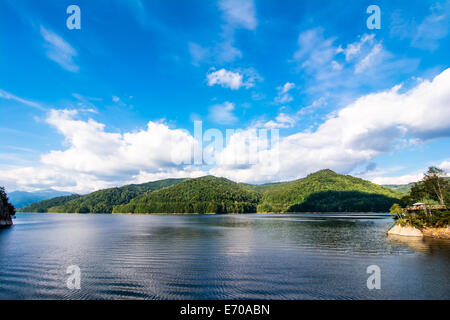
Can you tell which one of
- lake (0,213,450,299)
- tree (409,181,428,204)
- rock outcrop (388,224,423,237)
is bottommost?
rock outcrop (388,224,423,237)

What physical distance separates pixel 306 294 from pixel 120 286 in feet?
45.2

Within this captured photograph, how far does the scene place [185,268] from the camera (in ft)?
74.0

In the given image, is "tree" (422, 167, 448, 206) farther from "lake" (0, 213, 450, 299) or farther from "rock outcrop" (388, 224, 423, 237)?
"lake" (0, 213, 450, 299)

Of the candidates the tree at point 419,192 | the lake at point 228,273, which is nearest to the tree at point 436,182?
the tree at point 419,192

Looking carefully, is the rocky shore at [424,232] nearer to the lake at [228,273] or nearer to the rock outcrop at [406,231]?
the rock outcrop at [406,231]

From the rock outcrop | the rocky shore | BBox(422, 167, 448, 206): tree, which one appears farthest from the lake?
BBox(422, 167, 448, 206): tree

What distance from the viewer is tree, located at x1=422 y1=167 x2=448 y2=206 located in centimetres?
5403

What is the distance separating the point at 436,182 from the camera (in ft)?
179

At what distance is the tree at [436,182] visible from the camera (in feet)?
177

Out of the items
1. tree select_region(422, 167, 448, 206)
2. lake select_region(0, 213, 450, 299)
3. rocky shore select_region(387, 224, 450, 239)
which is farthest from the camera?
tree select_region(422, 167, 448, 206)

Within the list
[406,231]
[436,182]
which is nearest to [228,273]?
[406,231]

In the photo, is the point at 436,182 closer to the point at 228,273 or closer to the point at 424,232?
the point at 424,232
